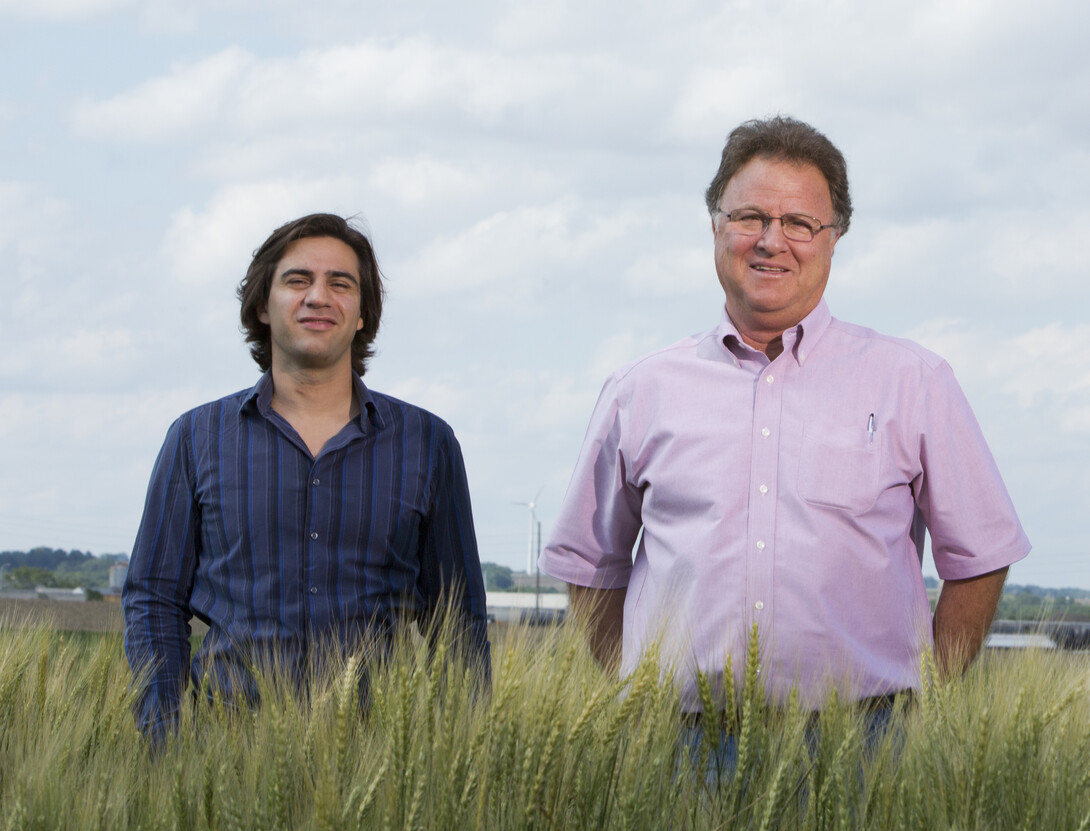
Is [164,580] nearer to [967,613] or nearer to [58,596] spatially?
[967,613]

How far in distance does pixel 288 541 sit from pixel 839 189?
5.25 feet

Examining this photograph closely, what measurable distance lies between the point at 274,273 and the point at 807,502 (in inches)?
59.3

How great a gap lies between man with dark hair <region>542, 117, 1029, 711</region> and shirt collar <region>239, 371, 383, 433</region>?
620mm

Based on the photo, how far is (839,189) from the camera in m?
3.16

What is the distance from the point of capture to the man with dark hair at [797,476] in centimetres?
282

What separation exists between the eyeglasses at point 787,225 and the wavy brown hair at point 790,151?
0.14 m

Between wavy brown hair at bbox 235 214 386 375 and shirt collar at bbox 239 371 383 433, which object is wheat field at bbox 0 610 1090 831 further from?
wavy brown hair at bbox 235 214 386 375

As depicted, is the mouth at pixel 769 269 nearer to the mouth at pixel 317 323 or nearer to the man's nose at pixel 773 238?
the man's nose at pixel 773 238

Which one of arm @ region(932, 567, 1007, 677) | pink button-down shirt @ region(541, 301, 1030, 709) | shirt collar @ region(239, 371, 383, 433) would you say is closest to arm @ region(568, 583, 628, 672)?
pink button-down shirt @ region(541, 301, 1030, 709)

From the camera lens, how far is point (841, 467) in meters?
2.89

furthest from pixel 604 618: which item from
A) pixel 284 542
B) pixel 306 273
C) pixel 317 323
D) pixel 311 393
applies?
pixel 306 273

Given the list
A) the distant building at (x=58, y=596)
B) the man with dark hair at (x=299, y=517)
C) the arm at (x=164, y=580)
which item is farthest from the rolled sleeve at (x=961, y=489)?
the distant building at (x=58, y=596)

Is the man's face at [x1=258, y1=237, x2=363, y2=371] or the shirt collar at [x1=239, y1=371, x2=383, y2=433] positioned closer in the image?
the man's face at [x1=258, y1=237, x2=363, y2=371]

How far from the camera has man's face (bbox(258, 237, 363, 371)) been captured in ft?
10.5
